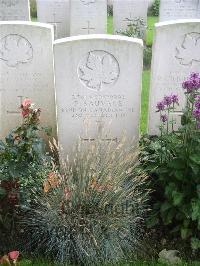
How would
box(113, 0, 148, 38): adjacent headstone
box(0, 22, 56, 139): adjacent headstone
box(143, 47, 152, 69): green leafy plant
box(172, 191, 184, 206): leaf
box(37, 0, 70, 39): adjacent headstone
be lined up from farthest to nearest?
box(113, 0, 148, 38): adjacent headstone, box(37, 0, 70, 39): adjacent headstone, box(143, 47, 152, 69): green leafy plant, box(0, 22, 56, 139): adjacent headstone, box(172, 191, 184, 206): leaf

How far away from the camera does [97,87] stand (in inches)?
185

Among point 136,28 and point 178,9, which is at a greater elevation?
point 178,9

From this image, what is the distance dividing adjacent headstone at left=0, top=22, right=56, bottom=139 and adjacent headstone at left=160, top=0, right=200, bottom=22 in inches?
215

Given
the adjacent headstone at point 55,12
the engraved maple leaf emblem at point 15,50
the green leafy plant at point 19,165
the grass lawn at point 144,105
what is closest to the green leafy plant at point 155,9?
the adjacent headstone at point 55,12

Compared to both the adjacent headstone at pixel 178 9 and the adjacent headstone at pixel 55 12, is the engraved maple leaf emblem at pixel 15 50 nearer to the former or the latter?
the adjacent headstone at pixel 178 9

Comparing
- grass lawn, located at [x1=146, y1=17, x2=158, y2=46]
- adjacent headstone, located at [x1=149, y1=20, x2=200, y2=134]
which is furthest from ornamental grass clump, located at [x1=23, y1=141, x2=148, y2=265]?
grass lawn, located at [x1=146, y1=17, x2=158, y2=46]

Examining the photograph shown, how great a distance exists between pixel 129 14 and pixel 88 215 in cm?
814

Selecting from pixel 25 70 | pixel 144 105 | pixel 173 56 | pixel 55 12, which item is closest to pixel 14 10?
pixel 55 12

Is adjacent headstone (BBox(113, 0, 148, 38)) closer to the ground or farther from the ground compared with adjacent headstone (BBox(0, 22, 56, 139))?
farther from the ground

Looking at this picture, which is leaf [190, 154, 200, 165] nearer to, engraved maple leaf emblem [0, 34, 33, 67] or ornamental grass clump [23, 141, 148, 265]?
ornamental grass clump [23, 141, 148, 265]

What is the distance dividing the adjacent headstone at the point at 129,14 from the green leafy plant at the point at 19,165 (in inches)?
293

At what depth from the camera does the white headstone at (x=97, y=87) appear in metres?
4.54

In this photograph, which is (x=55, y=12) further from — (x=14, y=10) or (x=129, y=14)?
(x=129, y=14)

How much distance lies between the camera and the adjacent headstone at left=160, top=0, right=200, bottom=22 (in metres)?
10.3
